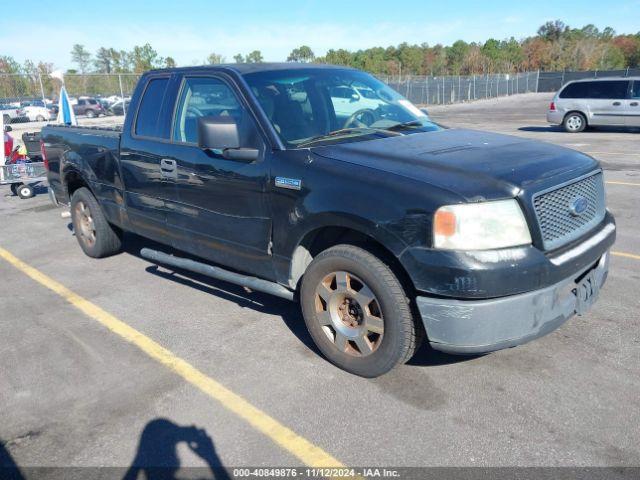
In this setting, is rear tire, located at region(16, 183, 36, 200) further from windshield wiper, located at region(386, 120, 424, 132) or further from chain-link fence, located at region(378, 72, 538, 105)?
chain-link fence, located at region(378, 72, 538, 105)

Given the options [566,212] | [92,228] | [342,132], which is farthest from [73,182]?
[566,212]

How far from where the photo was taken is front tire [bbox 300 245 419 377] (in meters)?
3.10

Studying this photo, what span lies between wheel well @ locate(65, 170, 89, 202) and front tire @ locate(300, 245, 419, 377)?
3.67 metres

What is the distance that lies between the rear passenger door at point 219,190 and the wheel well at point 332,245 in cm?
25

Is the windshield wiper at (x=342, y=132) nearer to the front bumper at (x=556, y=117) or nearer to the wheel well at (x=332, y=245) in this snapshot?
the wheel well at (x=332, y=245)

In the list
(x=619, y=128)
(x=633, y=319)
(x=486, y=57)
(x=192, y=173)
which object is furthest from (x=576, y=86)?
(x=486, y=57)

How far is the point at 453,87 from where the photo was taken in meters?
43.0

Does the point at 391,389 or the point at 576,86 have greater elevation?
the point at 576,86

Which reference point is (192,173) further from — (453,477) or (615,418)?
(615,418)

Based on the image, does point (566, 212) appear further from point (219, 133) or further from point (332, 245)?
point (219, 133)

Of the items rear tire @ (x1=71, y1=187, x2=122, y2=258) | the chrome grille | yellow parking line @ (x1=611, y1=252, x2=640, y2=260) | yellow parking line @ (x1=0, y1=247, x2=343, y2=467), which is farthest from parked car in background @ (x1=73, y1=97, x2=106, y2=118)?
the chrome grille

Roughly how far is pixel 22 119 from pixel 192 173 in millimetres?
33616

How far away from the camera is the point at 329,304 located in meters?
3.45

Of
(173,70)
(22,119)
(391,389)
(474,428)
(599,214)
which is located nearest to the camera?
(474,428)
